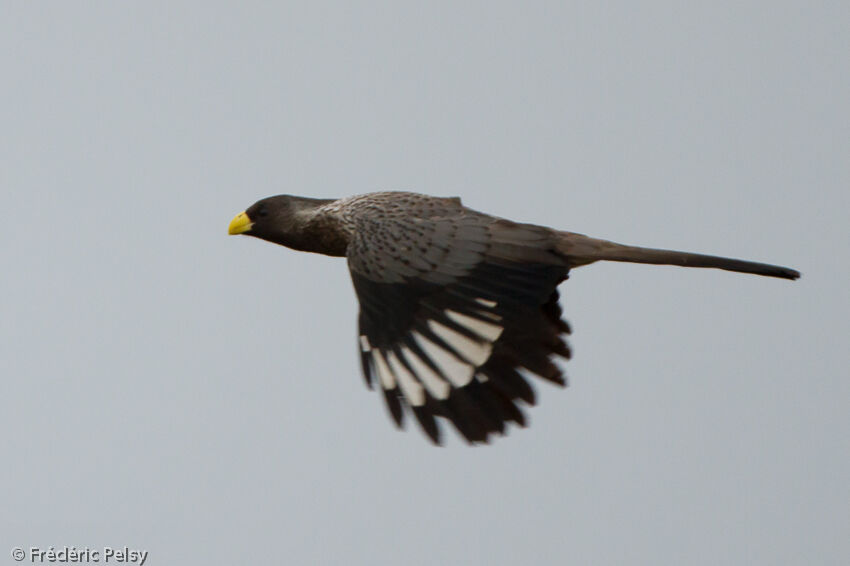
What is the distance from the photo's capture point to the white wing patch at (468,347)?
27.3 ft

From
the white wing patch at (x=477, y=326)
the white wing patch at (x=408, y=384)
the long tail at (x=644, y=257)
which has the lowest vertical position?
the white wing patch at (x=408, y=384)

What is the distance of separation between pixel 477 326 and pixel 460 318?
4.0 inches

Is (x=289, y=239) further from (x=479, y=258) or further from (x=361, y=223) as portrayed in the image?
(x=479, y=258)

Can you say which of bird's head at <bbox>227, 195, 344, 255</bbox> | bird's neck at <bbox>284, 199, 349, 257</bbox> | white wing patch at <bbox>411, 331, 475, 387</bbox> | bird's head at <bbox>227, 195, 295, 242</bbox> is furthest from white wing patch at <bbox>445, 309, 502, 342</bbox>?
bird's head at <bbox>227, 195, 295, 242</bbox>

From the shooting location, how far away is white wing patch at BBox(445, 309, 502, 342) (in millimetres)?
8336

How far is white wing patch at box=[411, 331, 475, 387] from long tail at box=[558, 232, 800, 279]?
0.98 meters

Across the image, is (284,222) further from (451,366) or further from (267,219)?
(451,366)

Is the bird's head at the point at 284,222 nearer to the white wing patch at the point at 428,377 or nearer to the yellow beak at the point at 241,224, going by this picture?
the yellow beak at the point at 241,224

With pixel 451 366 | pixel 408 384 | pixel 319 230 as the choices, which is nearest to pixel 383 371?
pixel 408 384

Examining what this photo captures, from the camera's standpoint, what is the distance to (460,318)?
8.38 meters

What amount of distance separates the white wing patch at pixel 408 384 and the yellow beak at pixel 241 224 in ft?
7.36

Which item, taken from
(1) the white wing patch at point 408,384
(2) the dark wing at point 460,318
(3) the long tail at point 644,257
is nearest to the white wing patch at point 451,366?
(2) the dark wing at point 460,318

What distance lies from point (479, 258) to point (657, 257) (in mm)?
1093

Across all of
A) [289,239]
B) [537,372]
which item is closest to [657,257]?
[537,372]
